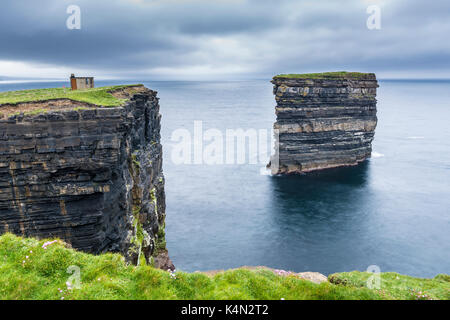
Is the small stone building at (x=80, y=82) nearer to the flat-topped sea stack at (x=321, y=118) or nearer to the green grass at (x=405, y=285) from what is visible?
the green grass at (x=405, y=285)

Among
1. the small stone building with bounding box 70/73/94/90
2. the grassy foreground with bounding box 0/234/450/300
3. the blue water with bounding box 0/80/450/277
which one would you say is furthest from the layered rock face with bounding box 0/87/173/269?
the blue water with bounding box 0/80/450/277

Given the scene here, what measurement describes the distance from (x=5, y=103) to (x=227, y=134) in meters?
122

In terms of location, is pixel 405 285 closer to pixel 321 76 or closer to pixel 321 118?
pixel 321 118

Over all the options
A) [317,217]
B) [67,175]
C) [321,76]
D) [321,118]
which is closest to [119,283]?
[67,175]

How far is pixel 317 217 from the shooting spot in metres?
71.2

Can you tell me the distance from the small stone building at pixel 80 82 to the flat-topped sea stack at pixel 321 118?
66.2m

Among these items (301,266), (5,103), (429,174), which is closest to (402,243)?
(301,266)

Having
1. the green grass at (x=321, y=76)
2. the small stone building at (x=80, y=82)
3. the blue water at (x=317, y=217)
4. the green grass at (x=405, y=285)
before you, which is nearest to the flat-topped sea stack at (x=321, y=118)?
the green grass at (x=321, y=76)

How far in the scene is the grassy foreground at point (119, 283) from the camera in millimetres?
14500

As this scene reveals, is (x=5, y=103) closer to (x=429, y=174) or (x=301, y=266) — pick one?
(x=301, y=266)

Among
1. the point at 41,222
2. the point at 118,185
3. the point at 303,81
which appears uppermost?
the point at 303,81

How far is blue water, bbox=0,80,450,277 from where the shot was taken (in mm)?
54562

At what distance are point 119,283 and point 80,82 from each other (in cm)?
3430
